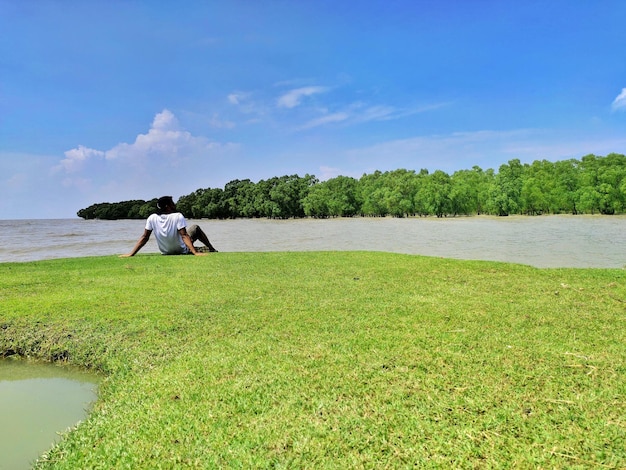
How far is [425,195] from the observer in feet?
323

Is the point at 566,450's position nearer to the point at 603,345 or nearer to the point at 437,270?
the point at 603,345

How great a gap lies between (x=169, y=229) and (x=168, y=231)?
8cm

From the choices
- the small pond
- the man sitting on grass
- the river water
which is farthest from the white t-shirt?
the small pond

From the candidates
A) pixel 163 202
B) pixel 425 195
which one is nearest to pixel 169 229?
pixel 163 202

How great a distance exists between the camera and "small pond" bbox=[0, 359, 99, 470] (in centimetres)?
311

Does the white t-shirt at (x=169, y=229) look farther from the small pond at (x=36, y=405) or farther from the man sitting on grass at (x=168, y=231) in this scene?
the small pond at (x=36, y=405)

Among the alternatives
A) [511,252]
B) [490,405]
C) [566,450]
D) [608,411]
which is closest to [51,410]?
[490,405]

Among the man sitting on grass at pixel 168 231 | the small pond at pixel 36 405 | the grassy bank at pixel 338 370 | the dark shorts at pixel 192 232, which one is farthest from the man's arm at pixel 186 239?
the small pond at pixel 36 405

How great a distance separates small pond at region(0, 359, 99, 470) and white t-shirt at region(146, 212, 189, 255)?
274 inches

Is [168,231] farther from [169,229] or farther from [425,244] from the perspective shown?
[425,244]

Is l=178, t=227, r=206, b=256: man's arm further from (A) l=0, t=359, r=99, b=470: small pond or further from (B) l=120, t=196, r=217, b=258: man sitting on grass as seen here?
(A) l=0, t=359, r=99, b=470: small pond

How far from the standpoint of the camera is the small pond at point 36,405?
311 cm

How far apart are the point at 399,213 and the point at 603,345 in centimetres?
10472

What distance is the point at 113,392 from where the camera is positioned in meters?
3.62
